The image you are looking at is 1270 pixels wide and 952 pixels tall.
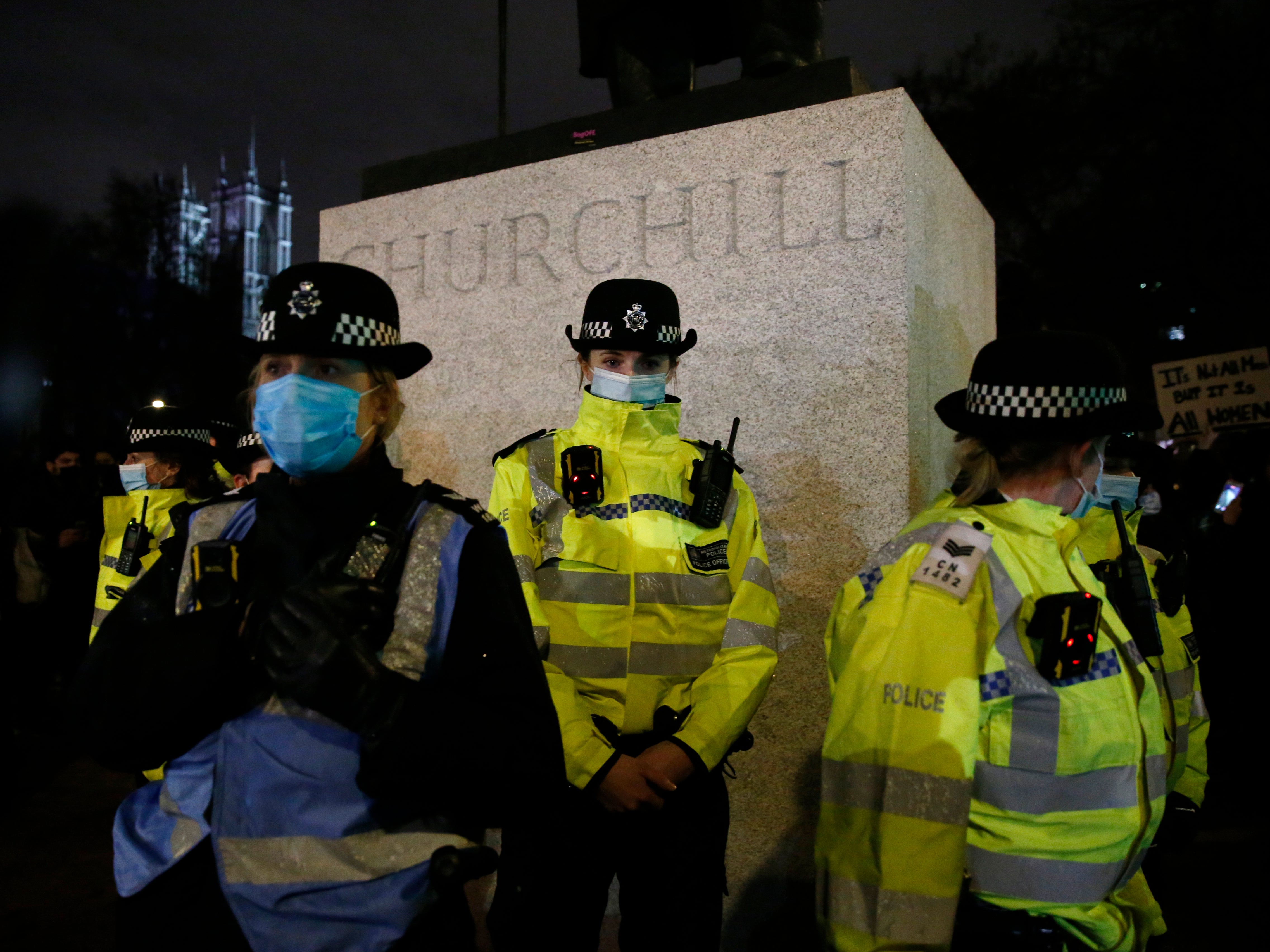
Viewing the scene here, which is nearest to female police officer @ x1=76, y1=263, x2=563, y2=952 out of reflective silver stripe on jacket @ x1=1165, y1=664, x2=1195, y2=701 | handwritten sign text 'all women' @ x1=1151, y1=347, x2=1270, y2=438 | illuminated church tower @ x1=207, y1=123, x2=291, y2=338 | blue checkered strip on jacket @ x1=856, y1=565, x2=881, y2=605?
blue checkered strip on jacket @ x1=856, y1=565, x2=881, y2=605

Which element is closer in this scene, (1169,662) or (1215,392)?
(1169,662)

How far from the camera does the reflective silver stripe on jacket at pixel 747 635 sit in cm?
263

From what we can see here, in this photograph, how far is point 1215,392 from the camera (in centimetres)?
792

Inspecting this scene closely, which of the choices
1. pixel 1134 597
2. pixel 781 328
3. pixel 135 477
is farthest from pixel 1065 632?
pixel 135 477

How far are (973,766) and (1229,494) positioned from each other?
6.16m

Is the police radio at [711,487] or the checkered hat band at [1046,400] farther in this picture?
the police radio at [711,487]

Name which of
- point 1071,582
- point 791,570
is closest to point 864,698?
point 1071,582

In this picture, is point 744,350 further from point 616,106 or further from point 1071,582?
point 1071,582

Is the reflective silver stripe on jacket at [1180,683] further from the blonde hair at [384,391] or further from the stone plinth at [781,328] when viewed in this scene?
the blonde hair at [384,391]

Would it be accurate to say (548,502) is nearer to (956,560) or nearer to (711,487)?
(711,487)

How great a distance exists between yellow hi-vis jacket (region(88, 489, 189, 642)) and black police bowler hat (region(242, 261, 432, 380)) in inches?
114

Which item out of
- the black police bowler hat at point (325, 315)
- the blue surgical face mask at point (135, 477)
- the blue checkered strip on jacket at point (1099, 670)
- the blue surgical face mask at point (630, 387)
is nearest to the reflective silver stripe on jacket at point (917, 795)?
the blue checkered strip on jacket at point (1099, 670)

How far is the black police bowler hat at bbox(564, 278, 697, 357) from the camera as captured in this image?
9.18ft

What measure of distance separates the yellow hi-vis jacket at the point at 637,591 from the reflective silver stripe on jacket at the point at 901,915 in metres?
0.89
